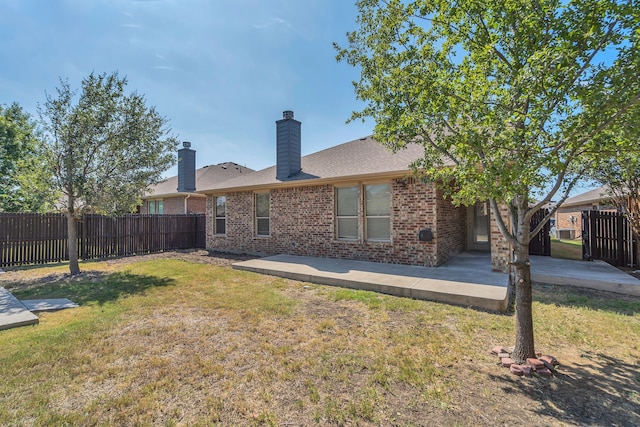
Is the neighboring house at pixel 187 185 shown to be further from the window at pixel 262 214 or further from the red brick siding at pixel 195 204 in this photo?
the window at pixel 262 214

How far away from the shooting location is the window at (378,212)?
330 inches

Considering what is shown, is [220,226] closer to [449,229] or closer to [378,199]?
[378,199]

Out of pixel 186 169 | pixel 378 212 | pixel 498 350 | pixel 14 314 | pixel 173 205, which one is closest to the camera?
pixel 498 350

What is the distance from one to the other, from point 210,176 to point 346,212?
13.0m

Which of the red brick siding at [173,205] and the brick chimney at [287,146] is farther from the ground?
the brick chimney at [287,146]

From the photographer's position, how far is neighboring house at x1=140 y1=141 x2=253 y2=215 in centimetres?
1683

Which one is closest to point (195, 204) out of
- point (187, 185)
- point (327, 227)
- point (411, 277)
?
point (187, 185)

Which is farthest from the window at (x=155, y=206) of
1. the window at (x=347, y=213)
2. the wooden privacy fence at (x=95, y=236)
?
the window at (x=347, y=213)

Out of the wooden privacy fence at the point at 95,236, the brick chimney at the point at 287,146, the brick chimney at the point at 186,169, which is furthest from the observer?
the brick chimney at the point at 186,169

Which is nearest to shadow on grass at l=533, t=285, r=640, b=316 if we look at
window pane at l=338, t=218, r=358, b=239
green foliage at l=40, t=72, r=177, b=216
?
window pane at l=338, t=218, r=358, b=239

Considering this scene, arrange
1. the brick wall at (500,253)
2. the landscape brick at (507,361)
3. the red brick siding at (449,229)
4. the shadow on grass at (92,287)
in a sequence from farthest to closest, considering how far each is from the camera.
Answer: the red brick siding at (449,229) → the brick wall at (500,253) → the shadow on grass at (92,287) → the landscape brick at (507,361)

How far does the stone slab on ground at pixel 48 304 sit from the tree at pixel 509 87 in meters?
6.42

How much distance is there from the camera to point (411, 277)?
21.2 feet

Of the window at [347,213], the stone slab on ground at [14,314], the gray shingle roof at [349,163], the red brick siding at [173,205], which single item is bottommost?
the stone slab on ground at [14,314]
